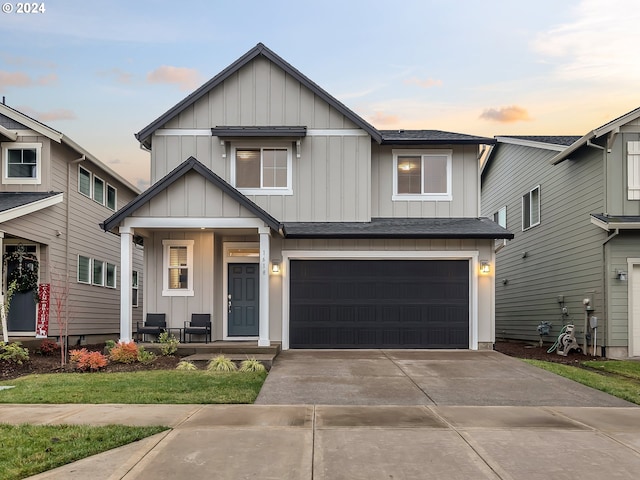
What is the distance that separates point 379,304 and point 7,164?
11.0 metres

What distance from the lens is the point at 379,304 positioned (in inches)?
579

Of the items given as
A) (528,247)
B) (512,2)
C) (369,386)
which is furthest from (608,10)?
(369,386)

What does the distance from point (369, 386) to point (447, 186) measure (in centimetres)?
766

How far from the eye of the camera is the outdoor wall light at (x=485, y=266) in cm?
1466

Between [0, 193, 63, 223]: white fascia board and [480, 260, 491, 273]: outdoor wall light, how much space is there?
11436 mm

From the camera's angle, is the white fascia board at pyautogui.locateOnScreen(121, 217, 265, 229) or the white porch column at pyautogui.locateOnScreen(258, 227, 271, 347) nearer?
the white porch column at pyautogui.locateOnScreen(258, 227, 271, 347)

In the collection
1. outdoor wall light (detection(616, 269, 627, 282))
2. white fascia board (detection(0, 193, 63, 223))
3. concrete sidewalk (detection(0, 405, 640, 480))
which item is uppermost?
white fascia board (detection(0, 193, 63, 223))

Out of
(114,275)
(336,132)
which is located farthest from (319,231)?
(114,275)

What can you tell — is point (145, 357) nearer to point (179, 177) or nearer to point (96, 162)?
point (179, 177)

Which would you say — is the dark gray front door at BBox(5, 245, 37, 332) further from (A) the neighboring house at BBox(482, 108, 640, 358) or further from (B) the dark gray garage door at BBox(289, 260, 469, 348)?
(A) the neighboring house at BBox(482, 108, 640, 358)

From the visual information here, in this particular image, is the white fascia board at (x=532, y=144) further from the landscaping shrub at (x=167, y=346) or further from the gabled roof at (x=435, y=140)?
the landscaping shrub at (x=167, y=346)

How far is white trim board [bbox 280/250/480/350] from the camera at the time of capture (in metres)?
14.6

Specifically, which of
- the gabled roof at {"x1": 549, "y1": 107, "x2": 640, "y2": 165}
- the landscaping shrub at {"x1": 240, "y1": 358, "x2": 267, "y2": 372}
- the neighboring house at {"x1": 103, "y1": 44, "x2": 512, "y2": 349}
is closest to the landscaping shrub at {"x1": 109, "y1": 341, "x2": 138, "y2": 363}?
the neighboring house at {"x1": 103, "y1": 44, "x2": 512, "y2": 349}

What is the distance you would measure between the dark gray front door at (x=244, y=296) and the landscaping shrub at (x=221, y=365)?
364 centimetres
